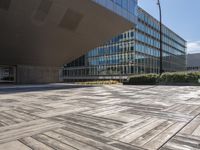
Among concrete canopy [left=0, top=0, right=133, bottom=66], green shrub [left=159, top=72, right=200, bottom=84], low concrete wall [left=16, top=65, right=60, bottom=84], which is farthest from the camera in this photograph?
low concrete wall [left=16, top=65, right=60, bottom=84]

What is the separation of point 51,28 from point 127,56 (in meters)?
30.3

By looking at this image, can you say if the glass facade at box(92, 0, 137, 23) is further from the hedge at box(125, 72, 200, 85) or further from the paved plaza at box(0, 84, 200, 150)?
the paved plaza at box(0, 84, 200, 150)

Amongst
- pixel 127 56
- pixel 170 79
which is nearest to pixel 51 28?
pixel 170 79

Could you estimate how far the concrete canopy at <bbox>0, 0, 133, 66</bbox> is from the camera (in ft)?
72.3

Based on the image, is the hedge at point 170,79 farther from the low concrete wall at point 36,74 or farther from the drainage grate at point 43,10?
the low concrete wall at point 36,74

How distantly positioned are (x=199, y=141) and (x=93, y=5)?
23.1 metres

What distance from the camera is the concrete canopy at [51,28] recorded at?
22052mm

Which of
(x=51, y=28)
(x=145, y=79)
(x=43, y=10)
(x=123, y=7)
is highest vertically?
(x=123, y=7)

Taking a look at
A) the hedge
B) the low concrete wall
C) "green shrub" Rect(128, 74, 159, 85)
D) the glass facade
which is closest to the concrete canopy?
the glass facade

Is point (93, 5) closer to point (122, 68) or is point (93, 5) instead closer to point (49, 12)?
point (49, 12)

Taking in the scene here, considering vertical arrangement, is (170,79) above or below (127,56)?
below

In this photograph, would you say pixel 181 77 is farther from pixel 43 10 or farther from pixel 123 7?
pixel 43 10

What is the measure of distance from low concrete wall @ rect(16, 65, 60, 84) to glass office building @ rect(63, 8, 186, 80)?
2078 cm

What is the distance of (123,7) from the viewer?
2914 cm
